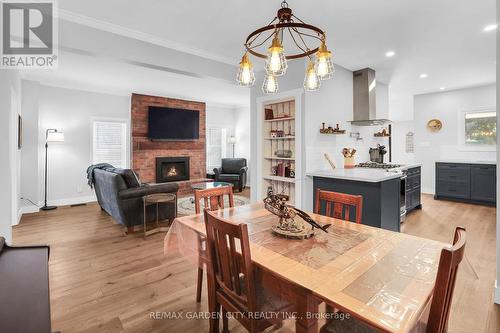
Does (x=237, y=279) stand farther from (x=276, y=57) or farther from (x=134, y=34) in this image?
(x=134, y=34)

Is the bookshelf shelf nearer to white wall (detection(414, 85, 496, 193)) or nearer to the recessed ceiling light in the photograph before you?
the recessed ceiling light

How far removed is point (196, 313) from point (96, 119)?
5.61 metres

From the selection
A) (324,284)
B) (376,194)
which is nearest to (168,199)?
(376,194)

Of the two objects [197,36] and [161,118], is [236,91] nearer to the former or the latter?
[161,118]

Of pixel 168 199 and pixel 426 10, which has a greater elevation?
pixel 426 10

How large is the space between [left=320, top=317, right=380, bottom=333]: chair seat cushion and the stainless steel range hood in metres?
3.68

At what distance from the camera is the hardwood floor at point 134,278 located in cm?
191

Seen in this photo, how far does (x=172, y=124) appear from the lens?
6.97 meters

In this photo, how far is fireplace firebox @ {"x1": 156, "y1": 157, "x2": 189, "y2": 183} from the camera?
688 centimetres

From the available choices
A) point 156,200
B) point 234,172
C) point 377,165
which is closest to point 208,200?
point 156,200

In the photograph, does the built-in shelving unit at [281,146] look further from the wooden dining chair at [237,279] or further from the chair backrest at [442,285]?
the chair backrest at [442,285]

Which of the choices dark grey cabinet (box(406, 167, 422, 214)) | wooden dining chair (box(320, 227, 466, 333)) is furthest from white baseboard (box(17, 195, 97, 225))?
dark grey cabinet (box(406, 167, 422, 214))

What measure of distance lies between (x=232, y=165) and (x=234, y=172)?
227mm

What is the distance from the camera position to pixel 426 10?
8.37ft
